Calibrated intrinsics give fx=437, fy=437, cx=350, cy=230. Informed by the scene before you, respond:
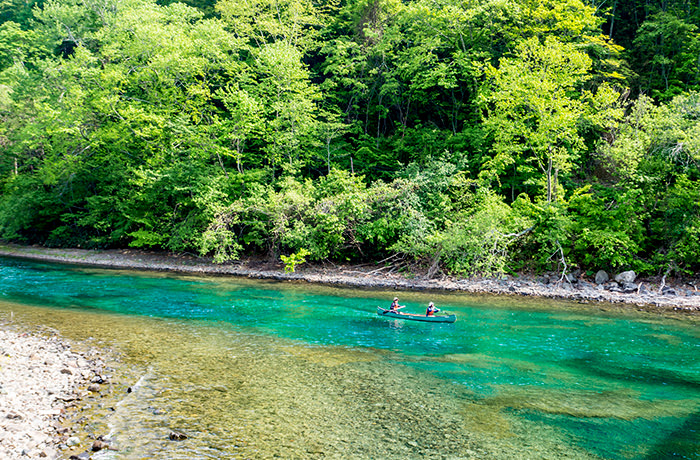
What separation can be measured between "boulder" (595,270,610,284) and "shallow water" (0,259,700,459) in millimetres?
4042

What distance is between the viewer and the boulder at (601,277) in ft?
76.2

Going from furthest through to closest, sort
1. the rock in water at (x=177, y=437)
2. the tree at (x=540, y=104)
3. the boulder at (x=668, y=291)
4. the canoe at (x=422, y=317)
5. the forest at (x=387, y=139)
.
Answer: the tree at (x=540, y=104) < the forest at (x=387, y=139) < the boulder at (x=668, y=291) < the canoe at (x=422, y=317) < the rock in water at (x=177, y=437)

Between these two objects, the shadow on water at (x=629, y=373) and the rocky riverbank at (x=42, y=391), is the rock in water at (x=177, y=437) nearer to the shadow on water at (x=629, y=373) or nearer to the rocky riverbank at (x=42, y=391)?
the rocky riverbank at (x=42, y=391)

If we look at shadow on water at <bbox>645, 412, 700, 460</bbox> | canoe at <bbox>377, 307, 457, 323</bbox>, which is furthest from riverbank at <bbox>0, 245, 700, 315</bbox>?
shadow on water at <bbox>645, 412, 700, 460</bbox>

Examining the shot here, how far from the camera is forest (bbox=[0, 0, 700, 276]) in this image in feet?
79.4

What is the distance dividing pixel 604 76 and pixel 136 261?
34685mm

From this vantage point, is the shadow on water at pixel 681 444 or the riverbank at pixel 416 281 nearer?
the shadow on water at pixel 681 444

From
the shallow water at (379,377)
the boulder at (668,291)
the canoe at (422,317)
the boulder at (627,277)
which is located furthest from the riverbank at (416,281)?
the canoe at (422,317)

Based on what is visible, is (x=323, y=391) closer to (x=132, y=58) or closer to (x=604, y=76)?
(x=604, y=76)

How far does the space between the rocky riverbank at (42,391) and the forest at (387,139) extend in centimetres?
1515

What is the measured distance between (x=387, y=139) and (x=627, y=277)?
18993mm

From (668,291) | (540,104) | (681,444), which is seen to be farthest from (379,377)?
(540,104)

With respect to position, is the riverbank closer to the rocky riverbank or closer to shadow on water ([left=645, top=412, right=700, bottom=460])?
shadow on water ([left=645, top=412, right=700, bottom=460])

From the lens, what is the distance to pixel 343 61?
1371 inches
